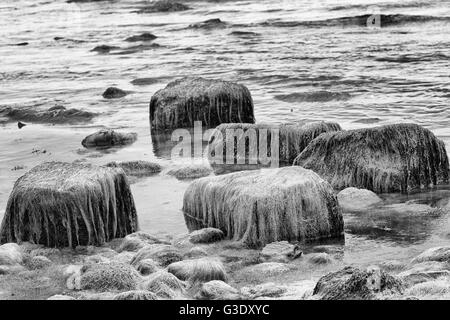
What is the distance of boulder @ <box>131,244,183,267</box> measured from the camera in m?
7.24

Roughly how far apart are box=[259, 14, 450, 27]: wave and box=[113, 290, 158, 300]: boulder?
21086 mm

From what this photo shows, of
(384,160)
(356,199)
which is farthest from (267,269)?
(384,160)

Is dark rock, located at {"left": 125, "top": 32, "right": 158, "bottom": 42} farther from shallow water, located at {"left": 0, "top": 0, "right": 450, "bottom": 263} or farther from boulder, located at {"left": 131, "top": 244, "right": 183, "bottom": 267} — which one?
boulder, located at {"left": 131, "top": 244, "right": 183, "bottom": 267}

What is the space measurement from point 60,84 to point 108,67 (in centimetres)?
250

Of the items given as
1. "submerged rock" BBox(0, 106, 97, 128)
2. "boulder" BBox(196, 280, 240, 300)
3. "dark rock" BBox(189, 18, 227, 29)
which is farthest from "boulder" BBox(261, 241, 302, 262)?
"dark rock" BBox(189, 18, 227, 29)

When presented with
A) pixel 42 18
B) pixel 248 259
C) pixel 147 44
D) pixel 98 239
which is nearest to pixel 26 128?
pixel 98 239

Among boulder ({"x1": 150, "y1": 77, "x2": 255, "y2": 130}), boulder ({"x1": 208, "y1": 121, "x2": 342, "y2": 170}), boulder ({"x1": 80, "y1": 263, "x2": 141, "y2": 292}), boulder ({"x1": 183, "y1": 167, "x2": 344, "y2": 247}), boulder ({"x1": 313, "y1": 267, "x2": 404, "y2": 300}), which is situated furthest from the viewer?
boulder ({"x1": 150, "y1": 77, "x2": 255, "y2": 130})

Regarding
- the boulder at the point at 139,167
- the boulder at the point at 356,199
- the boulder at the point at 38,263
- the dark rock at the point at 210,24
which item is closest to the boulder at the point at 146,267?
the boulder at the point at 38,263

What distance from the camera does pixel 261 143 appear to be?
10922 mm

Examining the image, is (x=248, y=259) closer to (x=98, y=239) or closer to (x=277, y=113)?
(x=98, y=239)

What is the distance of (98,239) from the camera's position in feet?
26.1

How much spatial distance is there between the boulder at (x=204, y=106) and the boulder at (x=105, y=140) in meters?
0.89

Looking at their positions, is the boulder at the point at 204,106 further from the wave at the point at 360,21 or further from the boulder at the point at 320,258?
the wave at the point at 360,21

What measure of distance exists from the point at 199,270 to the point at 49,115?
8484 millimetres
